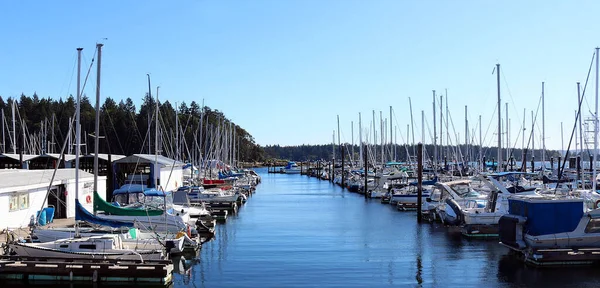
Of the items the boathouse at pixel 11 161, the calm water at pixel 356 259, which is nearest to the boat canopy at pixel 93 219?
the calm water at pixel 356 259

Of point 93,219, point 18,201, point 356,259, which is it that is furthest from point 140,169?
point 356,259

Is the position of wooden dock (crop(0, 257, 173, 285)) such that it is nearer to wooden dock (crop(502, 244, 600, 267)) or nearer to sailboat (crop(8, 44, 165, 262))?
sailboat (crop(8, 44, 165, 262))

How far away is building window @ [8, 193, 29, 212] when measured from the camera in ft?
107

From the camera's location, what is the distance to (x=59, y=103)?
160 metres

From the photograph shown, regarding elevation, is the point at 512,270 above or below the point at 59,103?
below

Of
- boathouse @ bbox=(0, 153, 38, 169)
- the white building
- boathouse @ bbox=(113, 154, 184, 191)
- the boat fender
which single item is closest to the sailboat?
the white building

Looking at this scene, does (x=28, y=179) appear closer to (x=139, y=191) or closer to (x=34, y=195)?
(x=34, y=195)

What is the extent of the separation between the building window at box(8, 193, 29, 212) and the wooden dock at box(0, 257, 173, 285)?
9.05 meters

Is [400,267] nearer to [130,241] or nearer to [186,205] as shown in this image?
[130,241]

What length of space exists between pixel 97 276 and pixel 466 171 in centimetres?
7032

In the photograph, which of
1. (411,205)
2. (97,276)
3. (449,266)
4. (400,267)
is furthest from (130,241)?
(411,205)

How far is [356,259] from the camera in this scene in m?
32.0

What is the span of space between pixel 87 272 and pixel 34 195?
13267mm

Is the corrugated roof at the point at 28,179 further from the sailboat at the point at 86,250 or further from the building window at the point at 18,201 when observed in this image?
the sailboat at the point at 86,250
